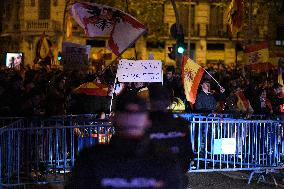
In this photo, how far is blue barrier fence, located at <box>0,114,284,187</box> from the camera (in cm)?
800

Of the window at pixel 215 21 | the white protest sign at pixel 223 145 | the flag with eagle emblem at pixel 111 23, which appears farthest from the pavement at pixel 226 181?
the window at pixel 215 21

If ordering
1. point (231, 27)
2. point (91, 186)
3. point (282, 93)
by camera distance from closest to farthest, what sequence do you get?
point (91, 186) → point (282, 93) → point (231, 27)

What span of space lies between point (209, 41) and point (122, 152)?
47.3m

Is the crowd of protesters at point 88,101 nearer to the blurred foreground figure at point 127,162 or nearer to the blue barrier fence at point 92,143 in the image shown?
the blue barrier fence at point 92,143

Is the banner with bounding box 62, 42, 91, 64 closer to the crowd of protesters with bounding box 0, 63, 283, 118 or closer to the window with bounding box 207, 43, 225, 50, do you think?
the crowd of protesters with bounding box 0, 63, 283, 118

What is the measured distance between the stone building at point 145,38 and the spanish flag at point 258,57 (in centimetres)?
2685

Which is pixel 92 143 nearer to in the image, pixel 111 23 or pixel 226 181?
pixel 226 181

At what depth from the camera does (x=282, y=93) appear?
44.7 feet

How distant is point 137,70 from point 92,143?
8.58ft

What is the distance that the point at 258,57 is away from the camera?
17719mm

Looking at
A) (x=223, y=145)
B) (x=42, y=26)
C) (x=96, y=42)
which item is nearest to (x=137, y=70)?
(x=223, y=145)

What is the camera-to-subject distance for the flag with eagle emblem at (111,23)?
1186cm

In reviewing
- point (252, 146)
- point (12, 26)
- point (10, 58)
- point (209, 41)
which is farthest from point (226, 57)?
point (252, 146)

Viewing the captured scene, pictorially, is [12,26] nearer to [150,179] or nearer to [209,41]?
[209,41]
